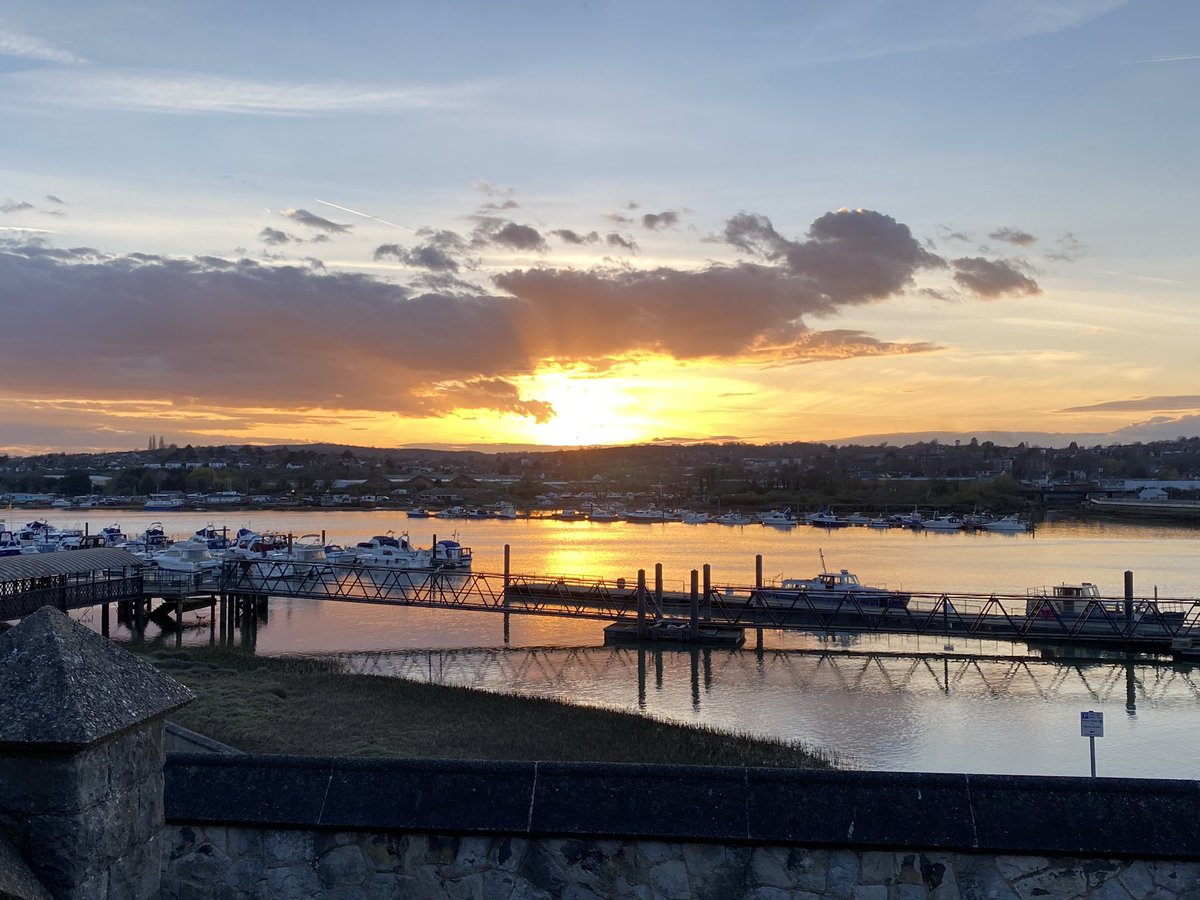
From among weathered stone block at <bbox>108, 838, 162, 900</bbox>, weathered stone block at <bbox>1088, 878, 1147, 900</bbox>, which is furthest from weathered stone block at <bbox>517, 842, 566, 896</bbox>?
weathered stone block at <bbox>1088, 878, 1147, 900</bbox>

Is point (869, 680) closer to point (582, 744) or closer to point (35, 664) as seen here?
point (582, 744)

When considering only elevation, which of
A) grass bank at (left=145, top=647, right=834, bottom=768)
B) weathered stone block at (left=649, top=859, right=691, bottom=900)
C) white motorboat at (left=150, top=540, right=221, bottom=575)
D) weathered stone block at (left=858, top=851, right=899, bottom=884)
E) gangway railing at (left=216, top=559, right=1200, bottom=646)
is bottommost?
grass bank at (left=145, top=647, right=834, bottom=768)

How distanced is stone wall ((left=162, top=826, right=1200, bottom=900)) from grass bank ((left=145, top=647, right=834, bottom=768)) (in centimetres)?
1528

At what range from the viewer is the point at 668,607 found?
44.3 m

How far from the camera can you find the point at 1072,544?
9944 centimetres

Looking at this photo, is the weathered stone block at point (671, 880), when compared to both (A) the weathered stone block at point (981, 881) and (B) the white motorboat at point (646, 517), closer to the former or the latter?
(A) the weathered stone block at point (981, 881)

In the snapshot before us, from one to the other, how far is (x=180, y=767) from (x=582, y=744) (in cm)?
1926

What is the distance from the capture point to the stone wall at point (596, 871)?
468 cm

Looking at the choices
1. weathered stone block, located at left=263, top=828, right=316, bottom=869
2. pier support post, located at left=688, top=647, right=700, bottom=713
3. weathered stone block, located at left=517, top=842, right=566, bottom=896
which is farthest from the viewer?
pier support post, located at left=688, top=647, right=700, bottom=713

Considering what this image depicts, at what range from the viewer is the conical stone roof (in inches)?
133

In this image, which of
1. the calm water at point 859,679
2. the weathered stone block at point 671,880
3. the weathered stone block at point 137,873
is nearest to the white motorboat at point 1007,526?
the calm water at point 859,679

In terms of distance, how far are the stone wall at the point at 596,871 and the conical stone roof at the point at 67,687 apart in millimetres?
1546

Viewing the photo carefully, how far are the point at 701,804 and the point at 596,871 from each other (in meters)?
0.61

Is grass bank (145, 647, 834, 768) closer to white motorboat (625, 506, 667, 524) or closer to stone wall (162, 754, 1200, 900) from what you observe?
stone wall (162, 754, 1200, 900)
